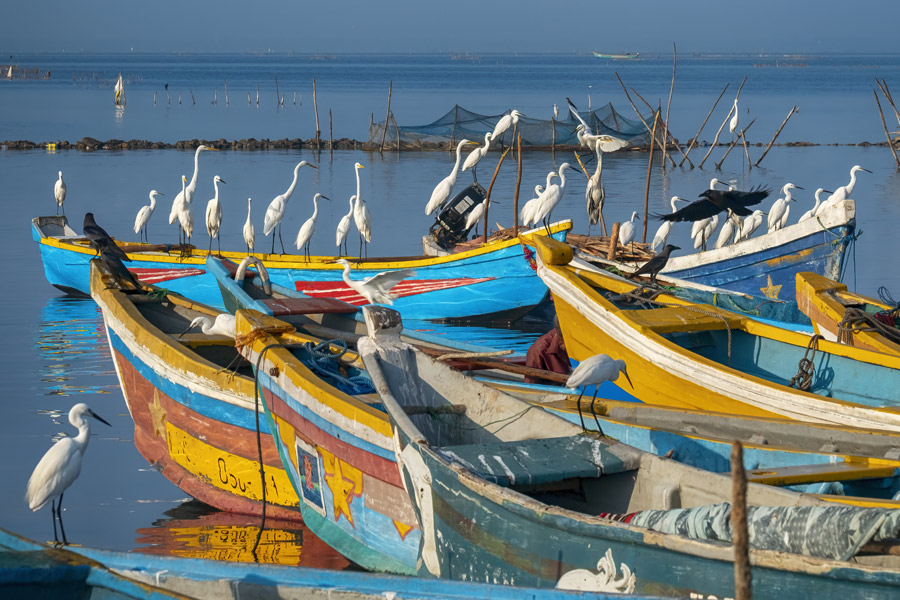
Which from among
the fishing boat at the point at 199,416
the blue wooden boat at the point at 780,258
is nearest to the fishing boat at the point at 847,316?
the blue wooden boat at the point at 780,258

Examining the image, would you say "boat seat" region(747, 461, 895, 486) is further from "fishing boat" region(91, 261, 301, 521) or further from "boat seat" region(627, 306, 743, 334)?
"fishing boat" region(91, 261, 301, 521)

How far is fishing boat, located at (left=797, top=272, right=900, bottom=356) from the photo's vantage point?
7199 mm

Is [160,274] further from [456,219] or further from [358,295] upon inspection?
[456,219]

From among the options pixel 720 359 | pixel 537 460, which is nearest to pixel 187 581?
pixel 537 460

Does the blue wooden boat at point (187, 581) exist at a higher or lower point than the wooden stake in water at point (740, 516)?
lower

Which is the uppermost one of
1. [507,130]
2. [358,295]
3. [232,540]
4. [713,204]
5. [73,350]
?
[507,130]

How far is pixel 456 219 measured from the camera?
1441 cm

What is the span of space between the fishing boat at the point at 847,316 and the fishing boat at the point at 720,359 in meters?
0.33

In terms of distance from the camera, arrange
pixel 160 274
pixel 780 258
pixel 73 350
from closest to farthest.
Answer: pixel 780 258 < pixel 73 350 < pixel 160 274

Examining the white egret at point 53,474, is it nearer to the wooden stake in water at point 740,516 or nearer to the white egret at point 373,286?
the wooden stake in water at point 740,516

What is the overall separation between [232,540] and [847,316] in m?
4.37

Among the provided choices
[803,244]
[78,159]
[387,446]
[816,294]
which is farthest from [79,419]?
[78,159]

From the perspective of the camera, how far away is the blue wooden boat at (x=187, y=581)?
11.1 ft

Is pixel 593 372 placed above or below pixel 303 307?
above
